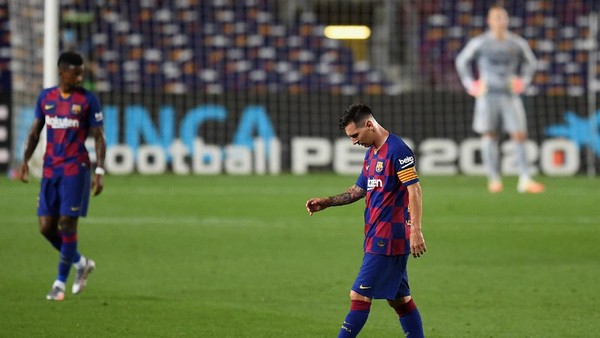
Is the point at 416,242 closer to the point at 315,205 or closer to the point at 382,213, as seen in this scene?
the point at 382,213

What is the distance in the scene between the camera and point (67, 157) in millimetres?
9336

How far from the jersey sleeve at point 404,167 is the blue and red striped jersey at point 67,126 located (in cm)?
339

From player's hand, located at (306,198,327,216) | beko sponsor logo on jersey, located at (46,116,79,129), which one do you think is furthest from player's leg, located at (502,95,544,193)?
player's hand, located at (306,198,327,216)

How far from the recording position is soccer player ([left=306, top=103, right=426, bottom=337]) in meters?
6.59

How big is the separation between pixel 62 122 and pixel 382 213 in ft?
11.6

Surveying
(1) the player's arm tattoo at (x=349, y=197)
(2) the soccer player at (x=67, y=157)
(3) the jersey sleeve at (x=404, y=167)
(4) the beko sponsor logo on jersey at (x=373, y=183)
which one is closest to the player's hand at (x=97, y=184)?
(2) the soccer player at (x=67, y=157)

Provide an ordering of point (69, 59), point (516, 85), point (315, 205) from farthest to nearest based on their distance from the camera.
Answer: point (516, 85) → point (69, 59) → point (315, 205)

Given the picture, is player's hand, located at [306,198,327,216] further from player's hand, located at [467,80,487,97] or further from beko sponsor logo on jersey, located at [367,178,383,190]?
player's hand, located at [467,80,487,97]

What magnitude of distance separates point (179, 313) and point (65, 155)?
1615mm

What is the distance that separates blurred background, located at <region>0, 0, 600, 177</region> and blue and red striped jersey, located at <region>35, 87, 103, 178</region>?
32.2 ft

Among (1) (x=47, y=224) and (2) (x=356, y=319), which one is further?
(1) (x=47, y=224)

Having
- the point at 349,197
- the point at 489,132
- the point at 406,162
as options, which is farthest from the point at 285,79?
the point at 406,162

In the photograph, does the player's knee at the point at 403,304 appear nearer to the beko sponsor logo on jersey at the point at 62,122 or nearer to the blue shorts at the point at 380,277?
the blue shorts at the point at 380,277

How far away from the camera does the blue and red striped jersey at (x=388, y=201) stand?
261 inches
